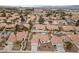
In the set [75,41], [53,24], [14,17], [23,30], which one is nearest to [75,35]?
[75,41]

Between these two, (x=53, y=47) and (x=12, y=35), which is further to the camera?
(x=12, y=35)

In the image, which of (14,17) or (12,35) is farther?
(14,17)

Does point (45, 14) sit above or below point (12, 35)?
above
